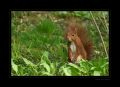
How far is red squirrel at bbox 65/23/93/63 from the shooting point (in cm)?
718

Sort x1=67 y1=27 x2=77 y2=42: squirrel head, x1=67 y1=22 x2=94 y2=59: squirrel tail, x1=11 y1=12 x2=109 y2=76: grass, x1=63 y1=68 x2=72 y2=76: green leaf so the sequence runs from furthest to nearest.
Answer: x1=67 y1=22 x2=94 y2=59: squirrel tail → x1=67 y1=27 x2=77 y2=42: squirrel head → x1=11 y1=12 x2=109 y2=76: grass → x1=63 y1=68 x2=72 y2=76: green leaf

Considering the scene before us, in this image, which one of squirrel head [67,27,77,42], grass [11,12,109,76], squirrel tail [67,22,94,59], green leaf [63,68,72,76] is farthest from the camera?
squirrel tail [67,22,94,59]

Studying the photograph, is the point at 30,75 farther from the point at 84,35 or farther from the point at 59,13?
the point at 59,13

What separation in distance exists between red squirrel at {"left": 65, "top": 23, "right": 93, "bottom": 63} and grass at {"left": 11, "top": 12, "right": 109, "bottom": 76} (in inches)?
4.0

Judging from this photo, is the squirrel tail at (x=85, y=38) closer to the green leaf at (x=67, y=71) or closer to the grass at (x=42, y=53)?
the grass at (x=42, y=53)

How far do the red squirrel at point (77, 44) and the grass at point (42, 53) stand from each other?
10cm

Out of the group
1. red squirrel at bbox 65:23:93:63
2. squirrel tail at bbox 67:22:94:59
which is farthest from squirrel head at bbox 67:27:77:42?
squirrel tail at bbox 67:22:94:59

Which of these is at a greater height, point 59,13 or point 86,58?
point 59,13

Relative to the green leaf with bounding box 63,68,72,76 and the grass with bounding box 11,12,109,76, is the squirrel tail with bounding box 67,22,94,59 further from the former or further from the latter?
the green leaf with bounding box 63,68,72,76

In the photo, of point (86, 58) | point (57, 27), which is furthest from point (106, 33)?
point (86, 58)

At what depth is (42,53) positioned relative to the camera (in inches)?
299

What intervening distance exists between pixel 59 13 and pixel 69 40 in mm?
2136
